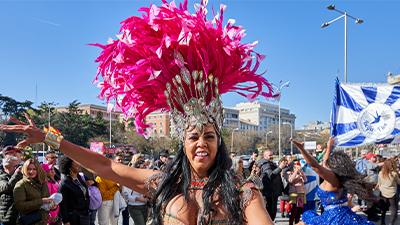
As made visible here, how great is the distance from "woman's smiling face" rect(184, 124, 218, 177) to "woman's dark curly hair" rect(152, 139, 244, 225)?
2.1 inches

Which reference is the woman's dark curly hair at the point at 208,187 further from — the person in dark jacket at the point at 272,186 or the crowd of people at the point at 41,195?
the person in dark jacket at the point at 272,186

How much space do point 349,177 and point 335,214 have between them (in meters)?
0.43

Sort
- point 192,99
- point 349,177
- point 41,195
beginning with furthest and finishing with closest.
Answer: point 41,195, point 349,177, point 192,99

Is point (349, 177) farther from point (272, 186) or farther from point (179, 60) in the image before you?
point (272, 186)

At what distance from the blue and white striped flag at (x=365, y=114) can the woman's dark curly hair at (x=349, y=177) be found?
8.74 feet

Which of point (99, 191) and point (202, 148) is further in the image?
point (99, 191)

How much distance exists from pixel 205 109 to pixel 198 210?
59 centimetres

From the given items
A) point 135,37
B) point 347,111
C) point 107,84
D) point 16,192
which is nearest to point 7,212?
point 16,192

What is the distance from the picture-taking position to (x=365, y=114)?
7.35 m

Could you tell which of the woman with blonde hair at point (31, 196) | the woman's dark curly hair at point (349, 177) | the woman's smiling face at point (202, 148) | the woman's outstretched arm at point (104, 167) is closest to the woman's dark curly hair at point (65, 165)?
the woman with blonde hair at point (31, 196)

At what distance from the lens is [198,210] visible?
2.30 m

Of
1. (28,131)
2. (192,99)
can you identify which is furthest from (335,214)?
(28,131)

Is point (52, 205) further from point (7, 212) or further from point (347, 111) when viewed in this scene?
point (347, 111)

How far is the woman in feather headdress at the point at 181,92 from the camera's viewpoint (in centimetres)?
236
